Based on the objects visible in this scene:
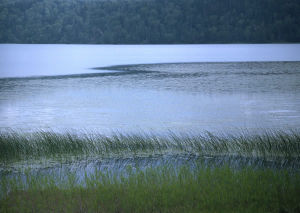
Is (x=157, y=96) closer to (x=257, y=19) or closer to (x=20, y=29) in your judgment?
(x=257, y=19)

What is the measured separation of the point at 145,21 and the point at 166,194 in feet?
216

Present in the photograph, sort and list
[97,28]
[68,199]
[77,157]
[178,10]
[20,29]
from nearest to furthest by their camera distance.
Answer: [68,199] < [77,157] < [20,29] < [178,10] < [97,28]

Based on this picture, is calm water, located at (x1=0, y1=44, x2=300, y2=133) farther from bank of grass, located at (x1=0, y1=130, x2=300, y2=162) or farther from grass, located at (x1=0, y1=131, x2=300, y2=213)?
grass, located at (x1=0, y1=131, x2=300, y2=213)

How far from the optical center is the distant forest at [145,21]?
56.4 m

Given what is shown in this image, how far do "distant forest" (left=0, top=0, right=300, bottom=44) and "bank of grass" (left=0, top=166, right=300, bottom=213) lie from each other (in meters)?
43.5

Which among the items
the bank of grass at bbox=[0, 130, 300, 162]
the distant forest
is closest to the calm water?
the bank of grass at bbox=[0, 130, 300, 162]

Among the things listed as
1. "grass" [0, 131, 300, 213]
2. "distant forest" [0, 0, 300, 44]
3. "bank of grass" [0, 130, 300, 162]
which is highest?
"grass" [0, 131, 300, 213]

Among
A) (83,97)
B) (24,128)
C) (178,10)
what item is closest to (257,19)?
(178,10)

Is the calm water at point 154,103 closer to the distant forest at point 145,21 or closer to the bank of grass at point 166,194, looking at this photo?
the bank of grass at point 166,194

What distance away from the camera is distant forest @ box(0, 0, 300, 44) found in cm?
5644

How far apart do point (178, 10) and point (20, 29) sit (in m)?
22.7

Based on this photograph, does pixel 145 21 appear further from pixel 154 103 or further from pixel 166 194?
pixel 166 194

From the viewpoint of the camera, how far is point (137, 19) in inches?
2842

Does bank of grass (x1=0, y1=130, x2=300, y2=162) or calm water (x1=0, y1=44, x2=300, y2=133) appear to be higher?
bank of grass (x1=0, y1=130, x2=300, y2=162)
